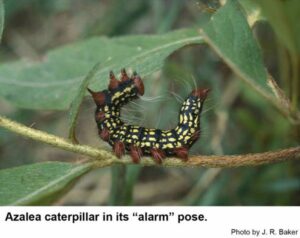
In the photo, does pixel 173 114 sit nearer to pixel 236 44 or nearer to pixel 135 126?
pixel 135 126

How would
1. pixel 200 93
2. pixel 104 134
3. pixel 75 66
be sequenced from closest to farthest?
pixel 104 134 → pixel 200 93 → pixel 75 66

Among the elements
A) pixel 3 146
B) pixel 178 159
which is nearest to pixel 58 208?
pixel 178 159

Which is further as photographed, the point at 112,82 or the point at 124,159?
the point at 112,82

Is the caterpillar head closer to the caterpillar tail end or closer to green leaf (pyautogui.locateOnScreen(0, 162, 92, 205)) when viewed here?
the caterpillar tail end

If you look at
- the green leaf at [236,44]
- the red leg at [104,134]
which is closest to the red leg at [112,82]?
the red leg at [104,134]

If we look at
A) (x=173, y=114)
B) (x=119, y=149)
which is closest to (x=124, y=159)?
(x=119, y=149)

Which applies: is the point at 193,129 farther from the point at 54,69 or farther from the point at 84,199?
the point at 84,199

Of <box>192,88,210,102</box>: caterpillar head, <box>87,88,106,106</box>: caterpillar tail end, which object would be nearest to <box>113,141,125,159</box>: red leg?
<box>87,88,106,106</box>: caterpillar tail end
